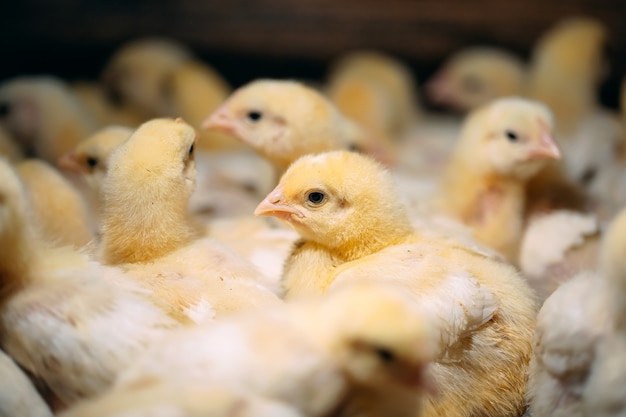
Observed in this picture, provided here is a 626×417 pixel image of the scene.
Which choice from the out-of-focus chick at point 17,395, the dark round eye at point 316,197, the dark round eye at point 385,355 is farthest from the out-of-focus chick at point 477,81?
the out-of-focus chick at point 17,395

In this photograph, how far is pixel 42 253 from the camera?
2279mm

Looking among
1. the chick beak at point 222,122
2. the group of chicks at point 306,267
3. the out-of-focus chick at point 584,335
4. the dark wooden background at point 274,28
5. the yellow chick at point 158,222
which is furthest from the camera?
the dark wooden background at point 274,28

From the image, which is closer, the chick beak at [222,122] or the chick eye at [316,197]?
the chick eye at [316,197]

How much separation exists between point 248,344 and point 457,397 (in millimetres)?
727

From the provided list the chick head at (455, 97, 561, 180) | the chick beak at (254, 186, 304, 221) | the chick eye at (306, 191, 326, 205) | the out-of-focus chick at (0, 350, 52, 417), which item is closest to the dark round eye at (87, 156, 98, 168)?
the chick beak at (254, 186, 304, 221)

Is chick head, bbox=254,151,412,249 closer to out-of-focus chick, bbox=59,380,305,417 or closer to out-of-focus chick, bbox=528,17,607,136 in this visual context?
out-of-focus chick, bbox=59,380,305,417

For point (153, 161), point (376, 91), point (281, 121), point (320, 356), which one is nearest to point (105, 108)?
point (376, 91)

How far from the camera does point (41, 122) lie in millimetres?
3797

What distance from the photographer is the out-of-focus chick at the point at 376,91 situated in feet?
14.6

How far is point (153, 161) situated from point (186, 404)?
96 cm

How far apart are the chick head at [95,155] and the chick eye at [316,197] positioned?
2.71ft

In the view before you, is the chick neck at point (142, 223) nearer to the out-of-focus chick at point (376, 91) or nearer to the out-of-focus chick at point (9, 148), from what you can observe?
the out-of-focus chick at point (9, 148)

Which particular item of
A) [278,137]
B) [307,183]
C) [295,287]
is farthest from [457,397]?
[278,137]

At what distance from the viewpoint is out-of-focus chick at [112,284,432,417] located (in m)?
1.85
